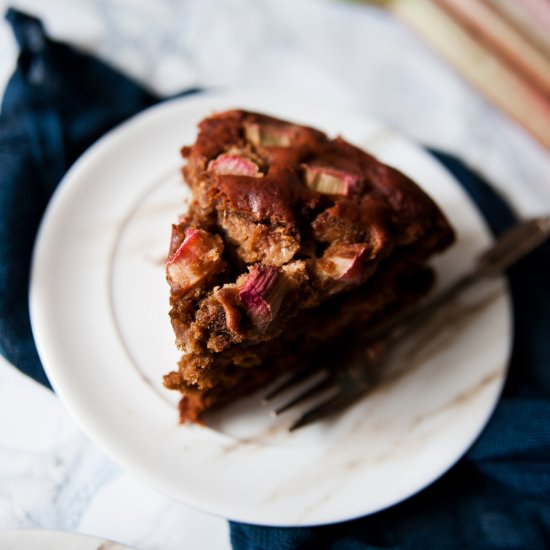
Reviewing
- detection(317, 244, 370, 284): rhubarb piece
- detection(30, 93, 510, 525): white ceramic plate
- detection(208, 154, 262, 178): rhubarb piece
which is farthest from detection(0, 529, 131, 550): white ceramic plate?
detection(208, 154, 262, 178): rhubarb piece

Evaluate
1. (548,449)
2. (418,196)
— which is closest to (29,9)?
(418,196)

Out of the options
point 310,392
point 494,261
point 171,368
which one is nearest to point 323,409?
point 310,392

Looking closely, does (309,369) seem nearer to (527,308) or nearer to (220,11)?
(527,308)

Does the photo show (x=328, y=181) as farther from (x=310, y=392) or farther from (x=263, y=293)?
(x=310, y=392)

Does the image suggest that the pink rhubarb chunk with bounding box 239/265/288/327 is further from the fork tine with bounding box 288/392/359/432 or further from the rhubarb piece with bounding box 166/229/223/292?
the fork tine with bounding box 288/392/359/432

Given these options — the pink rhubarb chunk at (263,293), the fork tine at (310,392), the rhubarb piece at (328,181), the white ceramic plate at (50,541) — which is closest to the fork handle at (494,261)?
the fork tine at (310,392)

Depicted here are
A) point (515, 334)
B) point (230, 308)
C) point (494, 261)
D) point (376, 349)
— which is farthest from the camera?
point (515, 334)

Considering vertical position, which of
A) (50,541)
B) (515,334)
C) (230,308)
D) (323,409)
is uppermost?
(515,334)

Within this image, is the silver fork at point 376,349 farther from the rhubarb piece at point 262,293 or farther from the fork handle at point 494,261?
the rhubarb piece at point 262,293
